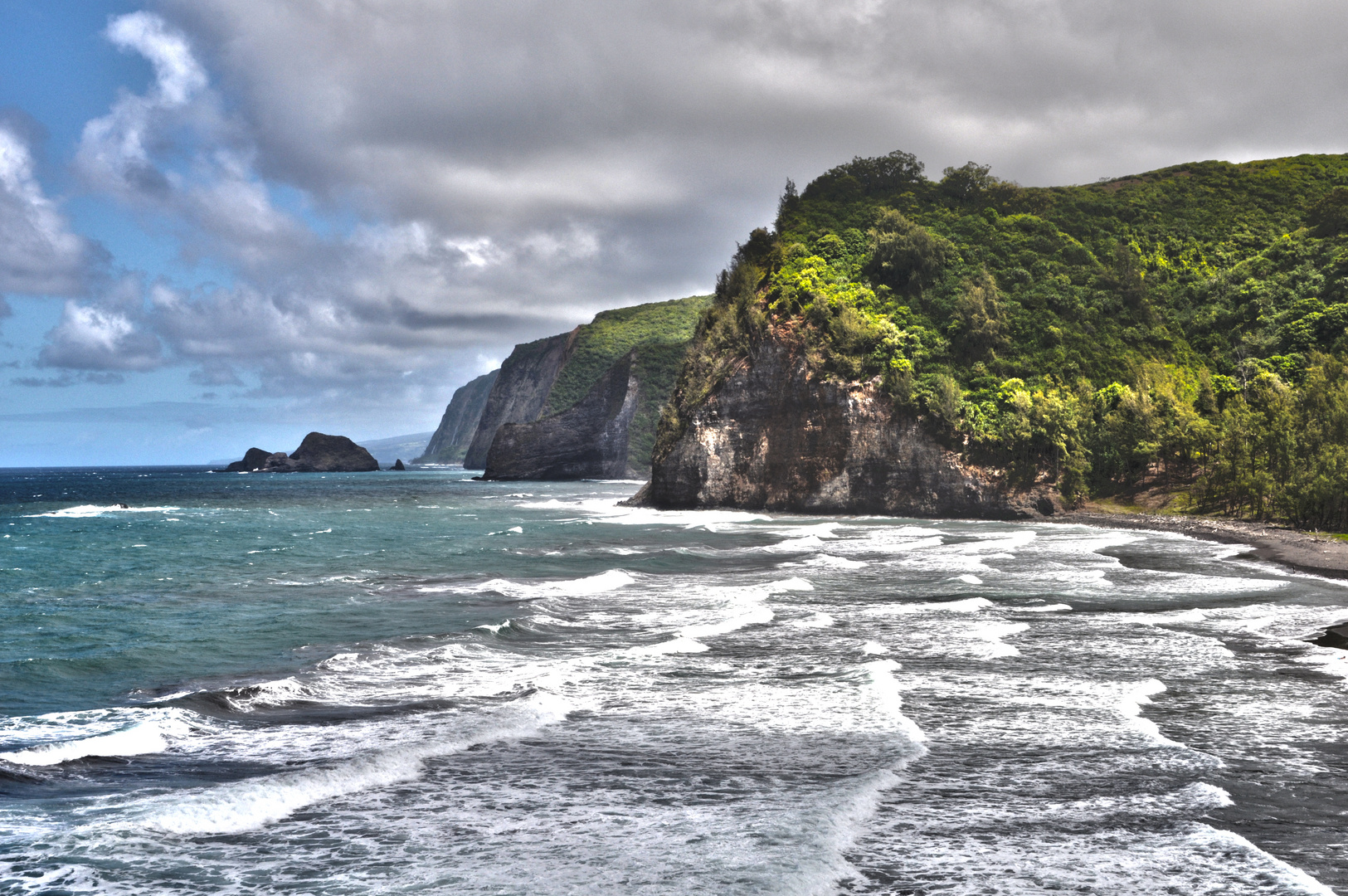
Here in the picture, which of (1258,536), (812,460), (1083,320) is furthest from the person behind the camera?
(1083,320)

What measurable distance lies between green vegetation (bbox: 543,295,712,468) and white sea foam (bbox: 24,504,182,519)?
2869 inches

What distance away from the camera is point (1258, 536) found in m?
39.8

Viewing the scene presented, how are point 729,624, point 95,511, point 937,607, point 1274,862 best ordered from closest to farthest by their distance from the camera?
point 1274,862
point 729,624
point 937,607
point 95,511

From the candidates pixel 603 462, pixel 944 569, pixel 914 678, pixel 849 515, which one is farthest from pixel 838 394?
pixel 603 462

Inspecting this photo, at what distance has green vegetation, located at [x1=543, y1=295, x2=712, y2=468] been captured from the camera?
13825 cm

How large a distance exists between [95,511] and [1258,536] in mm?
80919

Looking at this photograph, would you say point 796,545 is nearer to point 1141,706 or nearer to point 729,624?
point 729,624

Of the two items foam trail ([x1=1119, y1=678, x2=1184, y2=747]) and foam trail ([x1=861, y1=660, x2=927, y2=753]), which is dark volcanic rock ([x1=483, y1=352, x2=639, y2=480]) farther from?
foam trail ([x1=1119, y1=678, x2=1184, y2=747])

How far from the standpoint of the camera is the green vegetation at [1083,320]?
2036 inches

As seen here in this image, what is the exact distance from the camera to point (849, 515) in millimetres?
61281

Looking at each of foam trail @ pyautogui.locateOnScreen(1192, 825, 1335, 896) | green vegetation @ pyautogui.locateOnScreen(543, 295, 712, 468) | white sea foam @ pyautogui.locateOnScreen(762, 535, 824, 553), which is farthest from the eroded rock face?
green vegetation @ pyautogui.locateOnScreen(543, 295, 712, 468)

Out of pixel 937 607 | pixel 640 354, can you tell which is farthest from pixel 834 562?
pixel 640 354

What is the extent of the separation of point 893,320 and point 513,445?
86210 mm

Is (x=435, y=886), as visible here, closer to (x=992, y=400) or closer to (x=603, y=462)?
(x=992, y=400)
